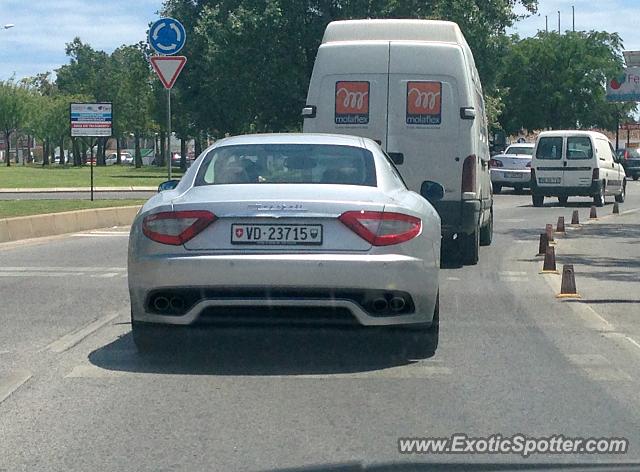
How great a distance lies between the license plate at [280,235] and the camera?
24.5 feet

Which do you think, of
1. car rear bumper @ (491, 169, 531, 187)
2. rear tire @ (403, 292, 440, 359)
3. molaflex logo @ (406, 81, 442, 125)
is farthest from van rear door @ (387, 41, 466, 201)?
car rear bumper @ (491, 169, 531, 187)

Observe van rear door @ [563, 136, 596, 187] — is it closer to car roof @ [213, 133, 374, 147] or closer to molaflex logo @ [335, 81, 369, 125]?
molaflex logo @ [335, 81, 369, 125]

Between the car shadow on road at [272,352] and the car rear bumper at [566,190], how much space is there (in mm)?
23082

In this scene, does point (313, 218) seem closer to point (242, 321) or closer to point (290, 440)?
point (242, 321)

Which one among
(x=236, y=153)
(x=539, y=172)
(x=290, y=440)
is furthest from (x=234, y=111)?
(x=290, y=440)

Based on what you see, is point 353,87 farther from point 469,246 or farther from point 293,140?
point 293,140

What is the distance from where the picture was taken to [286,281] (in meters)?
7.36

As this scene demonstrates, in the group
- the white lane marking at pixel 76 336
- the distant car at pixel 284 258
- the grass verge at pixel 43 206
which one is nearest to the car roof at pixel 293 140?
the distant car at pixel 284 258

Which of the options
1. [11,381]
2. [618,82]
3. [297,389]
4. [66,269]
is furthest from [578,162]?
[618,82]

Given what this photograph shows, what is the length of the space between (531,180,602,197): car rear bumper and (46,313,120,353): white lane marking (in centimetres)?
2260

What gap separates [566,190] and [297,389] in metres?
25.5

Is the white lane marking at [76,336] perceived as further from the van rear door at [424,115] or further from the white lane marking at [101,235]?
the white lane marking at [101,235]

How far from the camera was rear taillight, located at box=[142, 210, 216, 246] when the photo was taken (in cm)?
754

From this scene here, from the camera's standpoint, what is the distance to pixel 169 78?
2089cm
